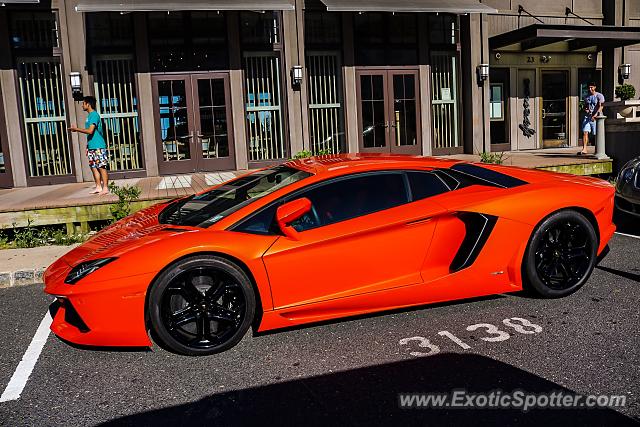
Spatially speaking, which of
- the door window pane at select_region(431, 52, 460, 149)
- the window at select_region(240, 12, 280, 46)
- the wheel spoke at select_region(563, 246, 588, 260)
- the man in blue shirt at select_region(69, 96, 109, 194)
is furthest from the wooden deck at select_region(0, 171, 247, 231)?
the door window pane at select_region(431, 52, 460, 149)

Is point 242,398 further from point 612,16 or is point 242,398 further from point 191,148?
point 612,16

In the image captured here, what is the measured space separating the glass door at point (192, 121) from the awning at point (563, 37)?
300 inches

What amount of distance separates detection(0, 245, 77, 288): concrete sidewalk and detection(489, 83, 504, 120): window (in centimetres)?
1296

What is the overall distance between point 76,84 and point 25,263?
6235 millimetres

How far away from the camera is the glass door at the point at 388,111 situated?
13844 millimetres

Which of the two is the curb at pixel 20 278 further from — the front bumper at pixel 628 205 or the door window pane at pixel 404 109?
the door window pane at pixel 404 109

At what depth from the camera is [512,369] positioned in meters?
3.41

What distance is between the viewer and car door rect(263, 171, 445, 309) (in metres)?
3.80

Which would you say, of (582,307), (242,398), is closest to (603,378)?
(582,307)

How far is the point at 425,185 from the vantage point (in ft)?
14.2

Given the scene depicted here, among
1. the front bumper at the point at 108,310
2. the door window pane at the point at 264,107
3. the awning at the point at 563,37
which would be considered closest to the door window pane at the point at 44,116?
the door window pane at the point at 264,107

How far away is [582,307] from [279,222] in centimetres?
254

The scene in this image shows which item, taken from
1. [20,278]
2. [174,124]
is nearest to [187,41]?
[174,124]

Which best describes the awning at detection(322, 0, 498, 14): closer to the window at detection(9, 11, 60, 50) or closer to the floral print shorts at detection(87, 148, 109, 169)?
the floral print shorts at detection(87, 148, 109, 169)
